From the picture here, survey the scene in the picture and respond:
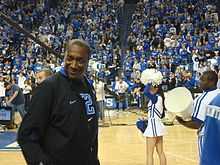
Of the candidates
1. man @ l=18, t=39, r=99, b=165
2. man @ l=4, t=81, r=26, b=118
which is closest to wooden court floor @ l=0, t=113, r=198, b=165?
man @ l=4, t=81, r=26, b=118

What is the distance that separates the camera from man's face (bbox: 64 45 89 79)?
10.2 ft

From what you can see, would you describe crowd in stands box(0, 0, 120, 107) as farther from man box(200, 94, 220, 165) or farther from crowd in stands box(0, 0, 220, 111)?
man box(200, 94, 220, 165)

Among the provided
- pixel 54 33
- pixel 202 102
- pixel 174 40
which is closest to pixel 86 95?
pixel 202 102

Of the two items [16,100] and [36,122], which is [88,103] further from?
[16,100]

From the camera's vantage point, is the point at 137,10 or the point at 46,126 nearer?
the point at 46,126

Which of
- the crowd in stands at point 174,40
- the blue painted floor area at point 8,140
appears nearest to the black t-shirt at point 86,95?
the blue painted floor area at point 8,140

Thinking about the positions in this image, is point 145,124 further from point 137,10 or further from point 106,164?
point 137,10

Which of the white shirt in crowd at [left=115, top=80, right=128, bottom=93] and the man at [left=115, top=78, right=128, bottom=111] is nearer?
the man at [left=115, top=78, right=128, bottom=111]

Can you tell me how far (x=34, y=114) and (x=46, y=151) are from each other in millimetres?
232

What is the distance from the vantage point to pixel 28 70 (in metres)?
23.8

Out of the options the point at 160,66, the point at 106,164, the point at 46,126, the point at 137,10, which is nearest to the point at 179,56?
the point at 160,66

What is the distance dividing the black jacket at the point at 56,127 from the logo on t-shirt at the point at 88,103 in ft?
0.10

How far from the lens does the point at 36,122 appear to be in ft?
9.73

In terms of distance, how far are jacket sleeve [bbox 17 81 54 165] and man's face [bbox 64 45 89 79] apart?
0.66 feet
